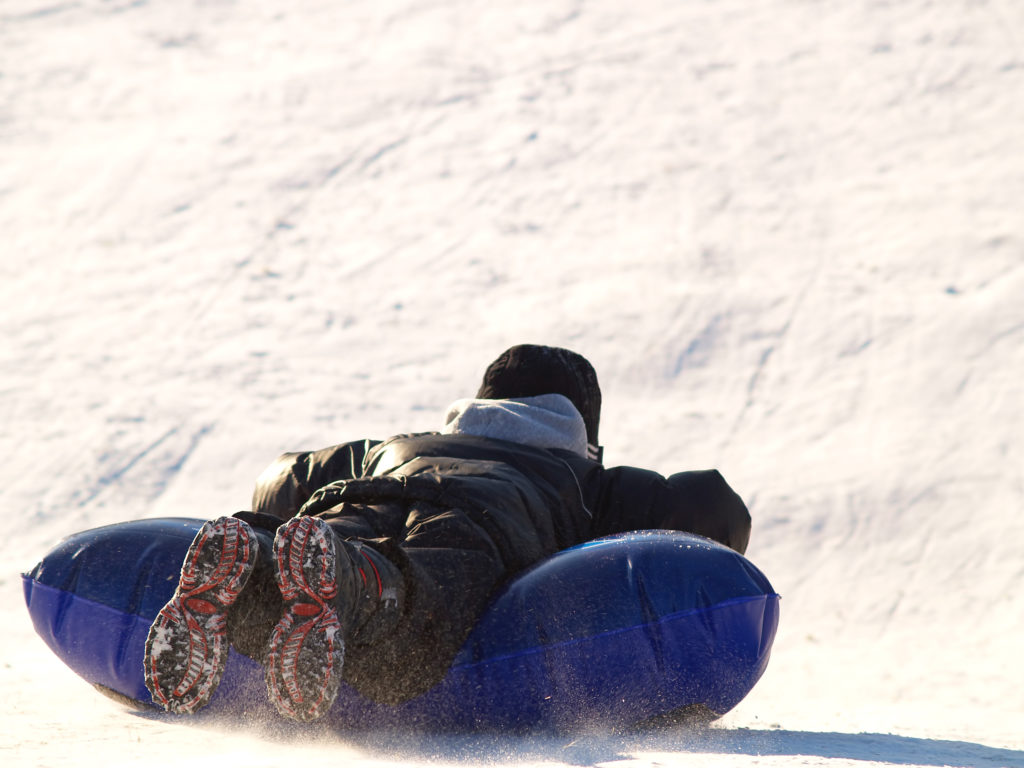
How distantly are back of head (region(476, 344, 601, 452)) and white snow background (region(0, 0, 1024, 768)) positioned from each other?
0.92 m

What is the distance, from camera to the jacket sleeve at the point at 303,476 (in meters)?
2.97

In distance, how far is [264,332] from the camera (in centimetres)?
699

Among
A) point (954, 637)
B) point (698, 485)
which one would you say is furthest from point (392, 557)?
point (954, 637)

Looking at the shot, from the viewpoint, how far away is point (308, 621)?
185cm

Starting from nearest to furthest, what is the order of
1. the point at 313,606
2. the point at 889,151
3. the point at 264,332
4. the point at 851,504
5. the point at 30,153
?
1. the point at 313,606
2. the point at 851,504
3. the point at 264,332
4. the point at 889,151
5. the point at 30,153

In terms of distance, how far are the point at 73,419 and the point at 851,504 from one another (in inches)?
163

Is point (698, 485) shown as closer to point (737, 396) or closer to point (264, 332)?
point (737, 396)

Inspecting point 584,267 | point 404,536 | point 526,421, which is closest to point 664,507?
point 526,421

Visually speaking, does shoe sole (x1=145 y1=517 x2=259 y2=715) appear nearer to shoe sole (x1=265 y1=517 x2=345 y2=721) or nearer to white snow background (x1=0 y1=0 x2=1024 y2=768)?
shoe sole (x1=265 y1=517 x2=345 y2=721)

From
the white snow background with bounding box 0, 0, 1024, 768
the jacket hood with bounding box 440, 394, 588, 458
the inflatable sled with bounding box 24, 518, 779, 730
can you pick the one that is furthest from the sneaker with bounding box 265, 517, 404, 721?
the white snow background with bounding box 0, 0, 1024, 768

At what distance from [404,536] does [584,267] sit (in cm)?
500

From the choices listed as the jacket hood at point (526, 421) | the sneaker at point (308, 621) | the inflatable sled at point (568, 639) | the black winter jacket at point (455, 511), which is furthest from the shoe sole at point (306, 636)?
the jacket hood at point (526, 421)

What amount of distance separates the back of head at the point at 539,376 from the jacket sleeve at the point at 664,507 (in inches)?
10.3

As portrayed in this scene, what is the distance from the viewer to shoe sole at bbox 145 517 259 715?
5.90 feet
